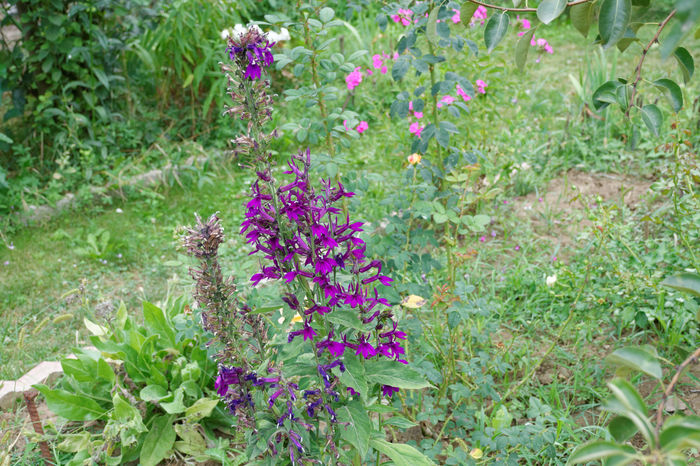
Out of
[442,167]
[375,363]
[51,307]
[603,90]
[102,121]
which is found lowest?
[51,307]

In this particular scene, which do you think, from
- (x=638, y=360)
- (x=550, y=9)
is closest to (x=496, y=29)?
(x=550, y=9)

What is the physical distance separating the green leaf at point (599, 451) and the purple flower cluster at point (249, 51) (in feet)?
3.13

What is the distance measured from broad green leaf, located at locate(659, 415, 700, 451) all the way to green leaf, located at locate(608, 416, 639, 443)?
2.9 inches

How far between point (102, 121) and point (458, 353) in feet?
11.4

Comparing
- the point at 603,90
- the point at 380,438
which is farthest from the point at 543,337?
the point at 603,90

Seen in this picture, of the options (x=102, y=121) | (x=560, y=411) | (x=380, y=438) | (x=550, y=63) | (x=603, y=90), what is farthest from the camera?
(x=550, y=63)

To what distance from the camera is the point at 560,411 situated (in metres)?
1.95

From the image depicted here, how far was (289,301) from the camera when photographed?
1288 millimetres

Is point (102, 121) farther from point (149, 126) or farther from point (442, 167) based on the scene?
point (442, 167)

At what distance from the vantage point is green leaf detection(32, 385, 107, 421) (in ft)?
6.66

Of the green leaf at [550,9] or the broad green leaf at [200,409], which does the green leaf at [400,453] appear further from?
the green leaf at [550,9]

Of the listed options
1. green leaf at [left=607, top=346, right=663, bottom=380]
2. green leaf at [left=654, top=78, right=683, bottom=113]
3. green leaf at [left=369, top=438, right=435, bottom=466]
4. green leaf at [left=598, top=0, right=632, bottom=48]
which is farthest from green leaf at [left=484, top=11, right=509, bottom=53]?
green leaf at [left=369, top=438, right=435, bottom=466]

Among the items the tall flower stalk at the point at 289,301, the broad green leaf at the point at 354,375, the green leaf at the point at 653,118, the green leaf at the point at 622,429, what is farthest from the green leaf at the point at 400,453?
the green leaf at the point at 653,118

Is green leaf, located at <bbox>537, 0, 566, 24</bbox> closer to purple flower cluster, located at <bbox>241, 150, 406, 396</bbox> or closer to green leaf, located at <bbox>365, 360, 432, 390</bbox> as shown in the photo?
purple flower cluster, located at <bbox>241, 150, 406, 396</bbox>
